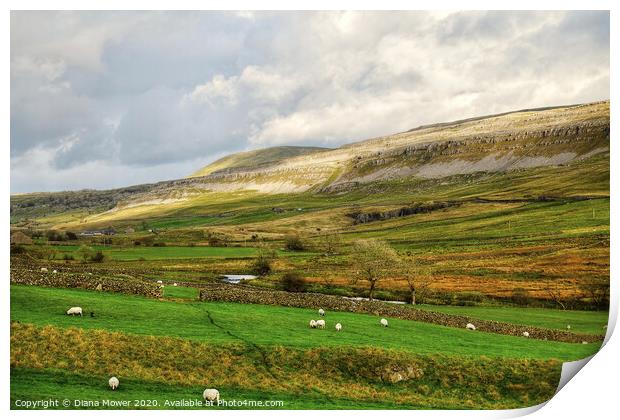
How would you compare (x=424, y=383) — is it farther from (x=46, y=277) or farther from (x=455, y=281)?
(x=455, y=281)

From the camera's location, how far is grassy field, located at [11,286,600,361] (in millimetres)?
26875

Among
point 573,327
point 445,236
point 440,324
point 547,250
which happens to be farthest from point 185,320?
point 445,236

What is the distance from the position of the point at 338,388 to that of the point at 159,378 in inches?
317

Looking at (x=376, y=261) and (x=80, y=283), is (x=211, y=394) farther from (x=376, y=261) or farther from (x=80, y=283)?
(x=376, y=261)

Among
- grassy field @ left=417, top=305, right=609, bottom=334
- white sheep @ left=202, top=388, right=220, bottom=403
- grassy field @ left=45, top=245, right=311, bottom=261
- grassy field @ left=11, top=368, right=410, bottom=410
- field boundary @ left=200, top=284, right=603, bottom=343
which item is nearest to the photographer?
grassy field @ left=11, top=368, right=410, bottom=410

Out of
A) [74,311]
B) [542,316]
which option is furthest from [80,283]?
[542,316]

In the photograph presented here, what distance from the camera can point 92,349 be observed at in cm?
2362

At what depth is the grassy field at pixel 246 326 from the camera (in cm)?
2688

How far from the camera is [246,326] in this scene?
29.8 m

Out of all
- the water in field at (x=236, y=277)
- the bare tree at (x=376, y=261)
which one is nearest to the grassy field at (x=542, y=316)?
the bare tree at (x=376, y=261)

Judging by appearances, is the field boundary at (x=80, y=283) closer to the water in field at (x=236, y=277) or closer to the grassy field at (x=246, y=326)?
the grassy field at (x=246, y=326)

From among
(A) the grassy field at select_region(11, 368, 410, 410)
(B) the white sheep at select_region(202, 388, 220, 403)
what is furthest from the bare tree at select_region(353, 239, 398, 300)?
(B) the white sheep at select_region(202, 388, 220, 403)

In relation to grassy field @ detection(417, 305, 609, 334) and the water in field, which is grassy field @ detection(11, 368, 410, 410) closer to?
grassy field @ detection(417, 305, 609, 334)

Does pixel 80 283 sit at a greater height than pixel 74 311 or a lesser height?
greater
